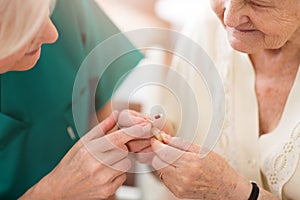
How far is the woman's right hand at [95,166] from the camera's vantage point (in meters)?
0.92

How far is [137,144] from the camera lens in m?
0.97

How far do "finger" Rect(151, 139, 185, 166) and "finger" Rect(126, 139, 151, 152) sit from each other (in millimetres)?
34

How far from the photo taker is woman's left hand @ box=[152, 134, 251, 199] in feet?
2.99

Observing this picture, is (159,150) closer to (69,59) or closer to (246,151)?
(246,151)

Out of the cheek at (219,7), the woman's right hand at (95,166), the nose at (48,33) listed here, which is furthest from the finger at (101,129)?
the cheek at (219,7)

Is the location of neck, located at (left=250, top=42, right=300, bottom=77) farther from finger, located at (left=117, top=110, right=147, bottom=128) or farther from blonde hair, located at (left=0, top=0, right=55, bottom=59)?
blonde hair, located at (left=0, top=0, right=55, bottom=59)

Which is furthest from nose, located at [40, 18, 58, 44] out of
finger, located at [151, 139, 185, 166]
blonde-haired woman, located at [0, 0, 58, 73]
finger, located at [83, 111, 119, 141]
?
finger, located at [151, 139, 185, 166]

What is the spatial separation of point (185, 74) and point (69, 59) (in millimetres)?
305

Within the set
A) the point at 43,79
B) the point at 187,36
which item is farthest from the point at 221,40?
the point at 43,79

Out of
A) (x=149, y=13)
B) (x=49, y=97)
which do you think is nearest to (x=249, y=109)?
(x=49, y=97)

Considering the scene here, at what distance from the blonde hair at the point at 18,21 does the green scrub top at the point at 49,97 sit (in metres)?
0.29

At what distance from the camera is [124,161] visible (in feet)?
3.11

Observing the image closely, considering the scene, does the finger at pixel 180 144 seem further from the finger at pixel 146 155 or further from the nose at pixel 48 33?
the nose at pixel 48 33

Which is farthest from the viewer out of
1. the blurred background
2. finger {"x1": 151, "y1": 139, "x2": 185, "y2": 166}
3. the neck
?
the blurred background
